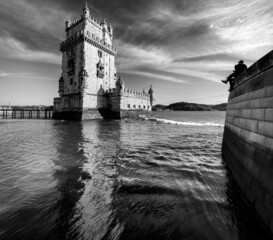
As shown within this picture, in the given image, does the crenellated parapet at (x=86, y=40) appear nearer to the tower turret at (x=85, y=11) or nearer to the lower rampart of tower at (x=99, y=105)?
the tower turret at (x=85, y=11)

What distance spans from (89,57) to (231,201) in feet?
121

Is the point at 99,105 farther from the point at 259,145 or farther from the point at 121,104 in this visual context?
the point at 259,145

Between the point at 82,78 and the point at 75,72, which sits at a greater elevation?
the point at 75,72

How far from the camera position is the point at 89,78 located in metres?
34.6

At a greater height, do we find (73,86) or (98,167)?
(73,86)

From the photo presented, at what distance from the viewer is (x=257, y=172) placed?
13.0 ft

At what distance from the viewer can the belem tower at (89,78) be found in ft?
110

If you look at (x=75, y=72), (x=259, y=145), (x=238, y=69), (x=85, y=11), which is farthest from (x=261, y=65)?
(x=85, y=11)

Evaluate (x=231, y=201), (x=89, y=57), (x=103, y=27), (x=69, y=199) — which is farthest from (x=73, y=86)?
(x=231, y=201)

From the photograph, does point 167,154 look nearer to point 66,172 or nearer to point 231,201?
point 231,201

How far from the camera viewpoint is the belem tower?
33531 millimetres

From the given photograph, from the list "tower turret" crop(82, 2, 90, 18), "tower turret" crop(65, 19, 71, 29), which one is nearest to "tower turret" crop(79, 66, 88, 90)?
"tower turret" crop(82, 2, 90, 18)

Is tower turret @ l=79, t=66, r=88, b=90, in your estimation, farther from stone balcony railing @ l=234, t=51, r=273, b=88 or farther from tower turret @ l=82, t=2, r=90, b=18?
stone balcony railing @ l=234, t=51, r=273, b=88

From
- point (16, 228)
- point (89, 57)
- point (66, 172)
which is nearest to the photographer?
point (16, 228)
